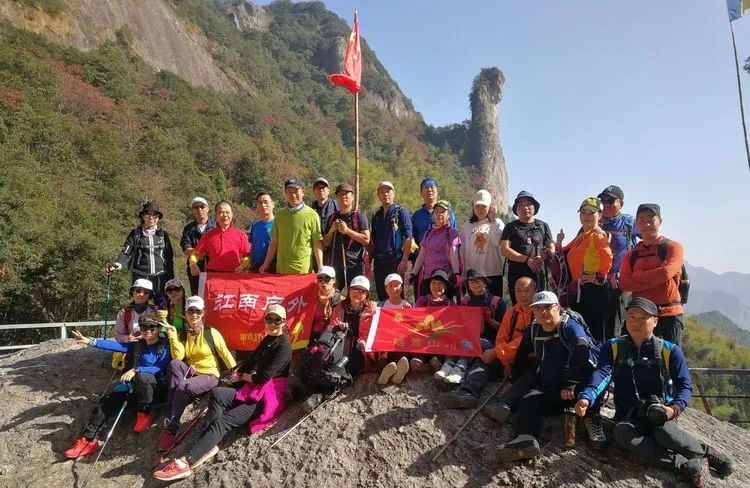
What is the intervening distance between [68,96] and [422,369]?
32.9 m

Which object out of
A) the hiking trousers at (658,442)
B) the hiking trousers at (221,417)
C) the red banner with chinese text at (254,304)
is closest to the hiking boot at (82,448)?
the hiking trousers at (221,417)

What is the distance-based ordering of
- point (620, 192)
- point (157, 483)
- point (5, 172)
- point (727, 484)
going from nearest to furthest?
point (727, 484), point (157, 483), point (620, 192), point (5, 172)

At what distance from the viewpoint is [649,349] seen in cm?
366

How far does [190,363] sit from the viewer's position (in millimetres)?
4949

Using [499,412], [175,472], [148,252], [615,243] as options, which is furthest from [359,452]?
[148,252]

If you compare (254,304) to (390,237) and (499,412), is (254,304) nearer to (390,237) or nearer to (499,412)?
(390,237)

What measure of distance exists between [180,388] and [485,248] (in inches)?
150

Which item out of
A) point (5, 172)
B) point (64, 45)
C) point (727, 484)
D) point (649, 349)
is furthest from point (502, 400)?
point (64, 45)

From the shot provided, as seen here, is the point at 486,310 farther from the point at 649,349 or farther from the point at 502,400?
the point at 649,349

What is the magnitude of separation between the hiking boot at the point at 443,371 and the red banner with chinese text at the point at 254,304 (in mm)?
1719

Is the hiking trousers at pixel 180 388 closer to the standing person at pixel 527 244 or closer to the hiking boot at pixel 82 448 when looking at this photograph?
the hiking boot at pixel 82 448

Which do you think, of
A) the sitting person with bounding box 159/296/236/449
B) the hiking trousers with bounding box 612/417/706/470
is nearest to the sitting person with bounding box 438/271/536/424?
the hiking trousers with bounding box 612/417/706/470

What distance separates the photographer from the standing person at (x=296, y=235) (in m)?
5.74

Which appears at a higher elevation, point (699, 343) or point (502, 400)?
point (502, 400)
